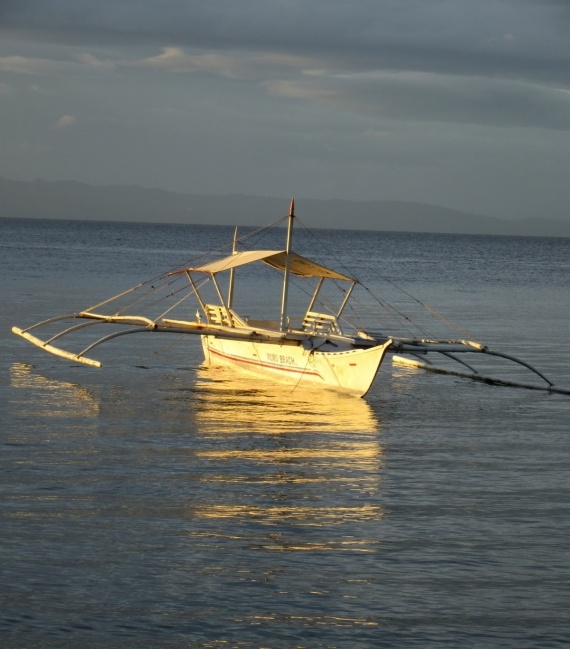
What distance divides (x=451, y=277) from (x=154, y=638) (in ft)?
211

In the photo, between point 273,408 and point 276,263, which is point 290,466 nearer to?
point 273,408

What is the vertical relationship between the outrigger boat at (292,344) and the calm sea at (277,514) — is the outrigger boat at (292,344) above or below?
above

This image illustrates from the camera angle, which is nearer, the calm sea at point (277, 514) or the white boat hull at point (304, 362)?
the calm sea at point (277, 514)

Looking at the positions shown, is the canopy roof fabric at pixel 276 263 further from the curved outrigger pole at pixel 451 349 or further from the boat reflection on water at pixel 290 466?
the boat reflection on water at pixel 290 466

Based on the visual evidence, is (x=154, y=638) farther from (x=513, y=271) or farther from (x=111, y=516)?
(x=513, y=271)

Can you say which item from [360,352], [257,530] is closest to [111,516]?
[257,530]

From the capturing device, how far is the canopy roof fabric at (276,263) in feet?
78.2

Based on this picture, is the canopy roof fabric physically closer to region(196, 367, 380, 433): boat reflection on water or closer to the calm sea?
region(196, 367, 380, 433): boat reflection on water

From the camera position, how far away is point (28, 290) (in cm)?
4622

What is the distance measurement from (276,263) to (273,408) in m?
6.14

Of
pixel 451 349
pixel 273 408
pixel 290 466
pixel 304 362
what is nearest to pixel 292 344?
pixel 304 362

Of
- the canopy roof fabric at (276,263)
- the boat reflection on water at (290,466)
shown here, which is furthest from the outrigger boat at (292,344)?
the boat reflection on water at (290,466)

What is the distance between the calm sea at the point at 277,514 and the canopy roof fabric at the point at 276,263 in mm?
2468

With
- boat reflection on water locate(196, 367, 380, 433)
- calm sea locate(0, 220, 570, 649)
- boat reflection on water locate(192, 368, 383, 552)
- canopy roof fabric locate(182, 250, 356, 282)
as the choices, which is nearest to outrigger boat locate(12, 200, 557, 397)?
canopy roof fabric locate(182, 250, 356, 282)
